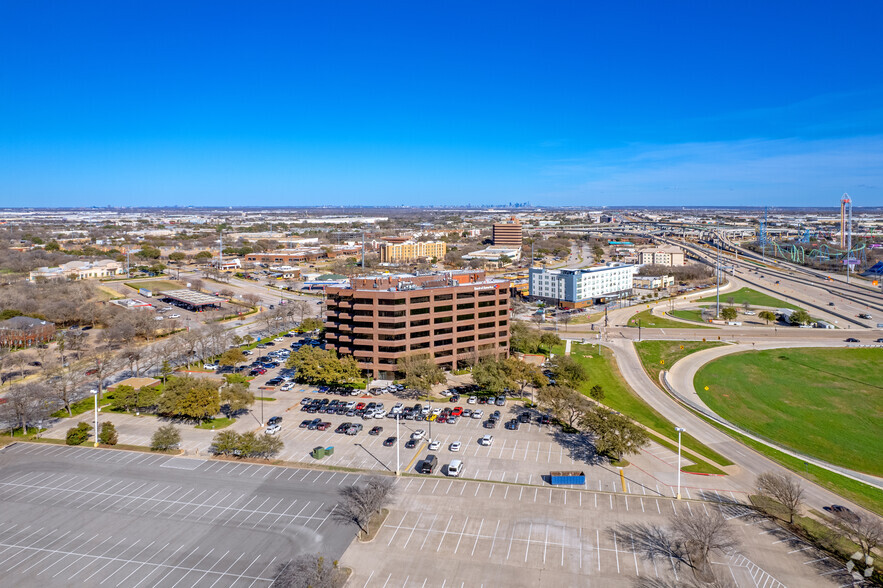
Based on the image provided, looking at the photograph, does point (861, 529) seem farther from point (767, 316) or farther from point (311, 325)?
point (311, 325)

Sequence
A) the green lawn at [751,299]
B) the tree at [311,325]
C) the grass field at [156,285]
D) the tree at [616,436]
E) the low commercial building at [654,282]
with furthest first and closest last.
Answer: the low commercial building at [654,282]
the grass field at [156,285]
the green lawn at [751,299]
the tree at [311,325]
the tree at [616,436]

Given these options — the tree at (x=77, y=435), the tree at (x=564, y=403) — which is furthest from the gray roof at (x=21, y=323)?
the tree at (x=564, y=403)

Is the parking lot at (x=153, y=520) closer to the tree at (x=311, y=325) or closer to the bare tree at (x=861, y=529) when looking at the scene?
the bare tree at (x=861, y=529)

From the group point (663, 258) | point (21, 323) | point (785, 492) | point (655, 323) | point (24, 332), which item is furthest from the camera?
point (663, 258)

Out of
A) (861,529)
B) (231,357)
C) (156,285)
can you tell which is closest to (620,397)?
(861,529)

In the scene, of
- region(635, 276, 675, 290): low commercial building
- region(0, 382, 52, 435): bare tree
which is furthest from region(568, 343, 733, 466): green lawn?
region(635, 276, 675, 290): low commercial building

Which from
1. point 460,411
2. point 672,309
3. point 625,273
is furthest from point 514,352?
point 625,273
